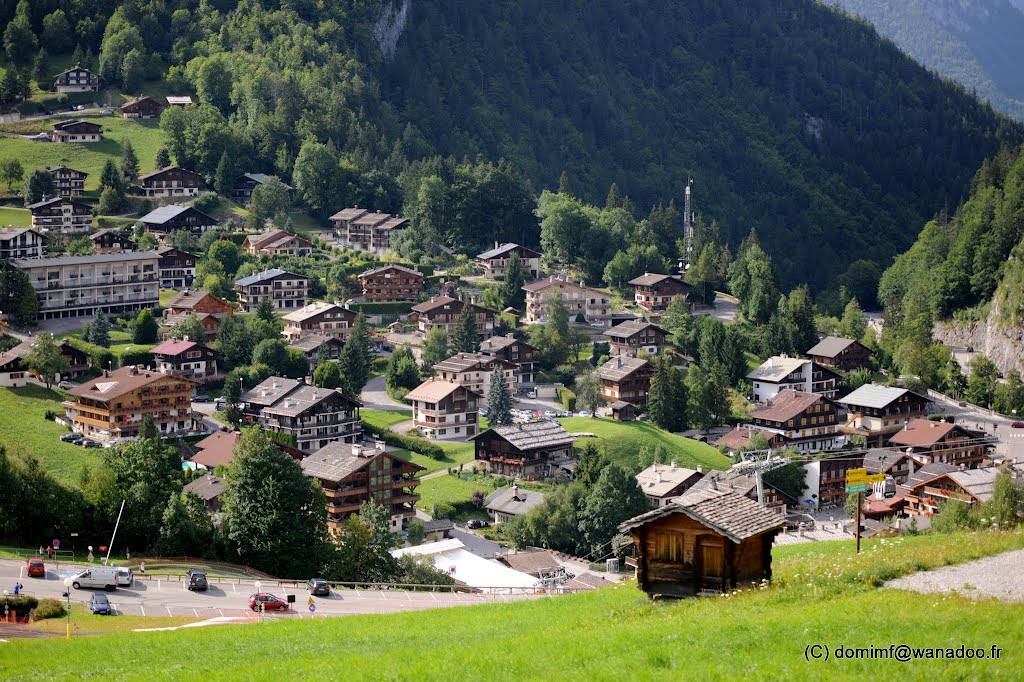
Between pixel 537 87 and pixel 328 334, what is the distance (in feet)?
300

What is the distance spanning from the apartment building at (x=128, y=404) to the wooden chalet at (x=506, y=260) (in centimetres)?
3380

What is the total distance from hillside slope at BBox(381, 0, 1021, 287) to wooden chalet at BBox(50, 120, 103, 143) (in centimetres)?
4233

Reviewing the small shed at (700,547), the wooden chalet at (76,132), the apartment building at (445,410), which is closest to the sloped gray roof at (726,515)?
the small shed at (700,547)

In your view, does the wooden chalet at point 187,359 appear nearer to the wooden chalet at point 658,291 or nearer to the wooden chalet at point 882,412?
the wooden chalet at point 658,291

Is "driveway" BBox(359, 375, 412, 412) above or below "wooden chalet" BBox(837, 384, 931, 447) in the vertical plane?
above

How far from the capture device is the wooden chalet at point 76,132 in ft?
338

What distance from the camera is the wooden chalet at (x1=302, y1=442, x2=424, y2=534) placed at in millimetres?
55375

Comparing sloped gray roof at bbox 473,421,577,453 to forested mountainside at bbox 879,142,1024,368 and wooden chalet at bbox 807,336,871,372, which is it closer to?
wooden chalet at bbox 807,336,871,372

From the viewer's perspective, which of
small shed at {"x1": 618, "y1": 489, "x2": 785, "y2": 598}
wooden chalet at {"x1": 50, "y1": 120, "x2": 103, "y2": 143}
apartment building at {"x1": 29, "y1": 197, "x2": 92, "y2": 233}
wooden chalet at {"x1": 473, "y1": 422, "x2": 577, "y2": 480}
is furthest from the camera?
wooden chalet at {"x1": 50, "y1": 120, "x2": 103, "y2": 143}

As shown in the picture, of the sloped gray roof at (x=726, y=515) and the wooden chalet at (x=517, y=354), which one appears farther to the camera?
the wooden chalet at (x=517, y=354)

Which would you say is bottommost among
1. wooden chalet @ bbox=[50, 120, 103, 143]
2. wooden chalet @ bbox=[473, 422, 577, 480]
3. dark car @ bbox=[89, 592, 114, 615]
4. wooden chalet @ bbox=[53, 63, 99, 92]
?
wooden chalet @ bbox=[473, 422, 577, 480]

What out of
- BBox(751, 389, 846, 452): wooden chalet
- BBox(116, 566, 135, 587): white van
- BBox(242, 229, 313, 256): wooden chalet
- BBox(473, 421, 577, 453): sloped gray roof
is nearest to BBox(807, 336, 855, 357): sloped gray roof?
BBox(751, 389, 846, 452): wooden chalet

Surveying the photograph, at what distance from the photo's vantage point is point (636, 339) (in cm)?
8175

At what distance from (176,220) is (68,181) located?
9518mm
